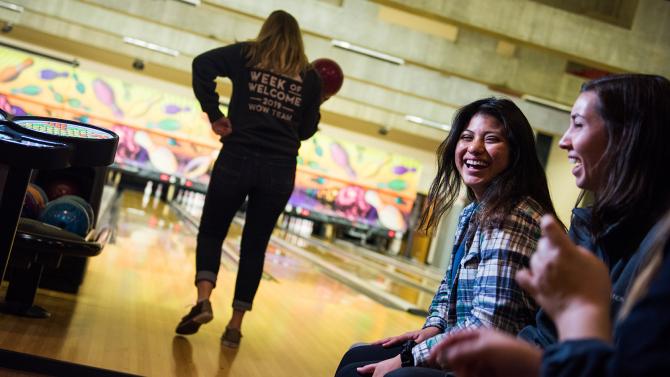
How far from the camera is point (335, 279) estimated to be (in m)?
7.06

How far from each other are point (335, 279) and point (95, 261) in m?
2.96

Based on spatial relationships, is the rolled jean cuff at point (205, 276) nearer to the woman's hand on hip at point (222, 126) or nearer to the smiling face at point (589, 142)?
the woman's hand on hip at point (222, 126)

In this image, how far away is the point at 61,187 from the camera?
11.3ft

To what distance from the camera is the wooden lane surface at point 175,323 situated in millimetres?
2469

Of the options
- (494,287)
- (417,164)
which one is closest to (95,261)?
(494,287)

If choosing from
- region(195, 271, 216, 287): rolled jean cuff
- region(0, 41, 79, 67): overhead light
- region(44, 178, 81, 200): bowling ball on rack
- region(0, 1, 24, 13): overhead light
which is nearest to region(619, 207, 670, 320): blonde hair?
region(195, 271, 216, 287): rolled jean cuff

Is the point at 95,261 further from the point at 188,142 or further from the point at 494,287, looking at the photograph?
the point at 188,142

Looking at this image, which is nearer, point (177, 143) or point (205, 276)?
point (205, 276)

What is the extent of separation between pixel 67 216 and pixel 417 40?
23.8ft

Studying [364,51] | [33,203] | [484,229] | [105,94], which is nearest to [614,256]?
[484,229]

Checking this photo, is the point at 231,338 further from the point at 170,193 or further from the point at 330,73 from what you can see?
the point at 170,193

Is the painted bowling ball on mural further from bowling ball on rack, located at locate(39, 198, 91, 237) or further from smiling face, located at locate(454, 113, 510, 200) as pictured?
smiling face, located at locate(454, 113, 510, 200)

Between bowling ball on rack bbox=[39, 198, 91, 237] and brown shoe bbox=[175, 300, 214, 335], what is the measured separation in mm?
518

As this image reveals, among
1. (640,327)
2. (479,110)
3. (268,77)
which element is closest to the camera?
(640,327)
